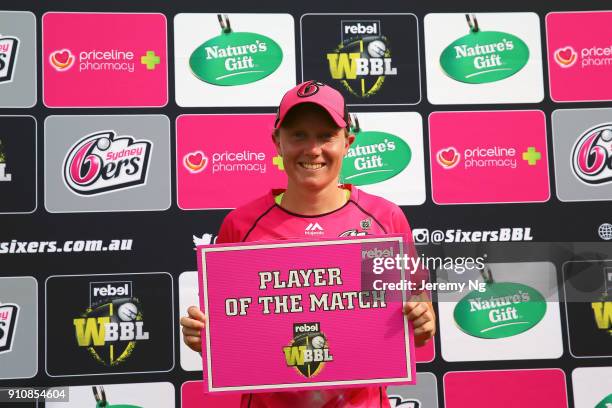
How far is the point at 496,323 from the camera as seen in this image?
305 centimetres

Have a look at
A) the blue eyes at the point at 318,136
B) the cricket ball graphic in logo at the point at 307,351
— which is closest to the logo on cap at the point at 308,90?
the blue eyes at the point at 318,136

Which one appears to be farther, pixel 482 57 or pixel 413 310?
pixel 482 57

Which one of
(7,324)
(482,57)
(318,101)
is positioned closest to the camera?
(318,101)

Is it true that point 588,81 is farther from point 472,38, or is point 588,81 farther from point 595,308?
point 595,308

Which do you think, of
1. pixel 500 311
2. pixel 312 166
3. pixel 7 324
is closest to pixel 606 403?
pixel 500 311

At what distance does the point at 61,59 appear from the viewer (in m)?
3.02

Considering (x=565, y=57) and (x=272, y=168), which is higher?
(x=565, y=57)

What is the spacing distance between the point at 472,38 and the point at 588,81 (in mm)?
546

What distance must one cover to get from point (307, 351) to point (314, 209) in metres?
0.40

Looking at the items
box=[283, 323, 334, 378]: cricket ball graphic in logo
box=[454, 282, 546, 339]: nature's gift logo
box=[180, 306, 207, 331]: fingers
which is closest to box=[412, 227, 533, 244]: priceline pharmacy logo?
box=[454, 282, 546, 339]: nature's gift logo

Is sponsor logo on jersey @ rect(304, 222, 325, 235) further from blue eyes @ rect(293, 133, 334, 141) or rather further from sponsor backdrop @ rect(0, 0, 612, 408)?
sponsor backdrop @ rect(0, 0, 612, 408)

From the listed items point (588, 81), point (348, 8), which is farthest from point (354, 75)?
point (588, 81)

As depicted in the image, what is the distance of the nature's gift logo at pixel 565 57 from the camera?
3.19m

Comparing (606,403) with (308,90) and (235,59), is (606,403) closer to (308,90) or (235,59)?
(308,90)
